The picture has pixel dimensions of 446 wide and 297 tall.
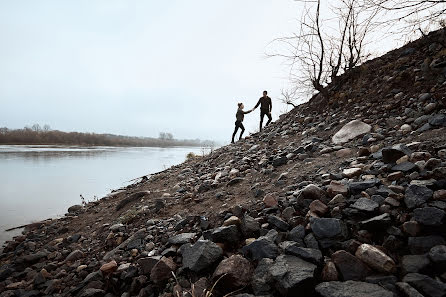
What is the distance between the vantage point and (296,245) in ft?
5.67

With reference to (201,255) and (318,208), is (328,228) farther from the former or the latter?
(201,255)

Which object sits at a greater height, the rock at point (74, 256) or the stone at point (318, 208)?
the stone at point (318, 208)

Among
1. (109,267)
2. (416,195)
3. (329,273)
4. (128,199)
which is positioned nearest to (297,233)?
(329,273)

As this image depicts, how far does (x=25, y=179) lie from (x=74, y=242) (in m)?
8.97

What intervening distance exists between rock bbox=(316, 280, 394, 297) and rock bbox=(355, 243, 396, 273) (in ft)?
0.47

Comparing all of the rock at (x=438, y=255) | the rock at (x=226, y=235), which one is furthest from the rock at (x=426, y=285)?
the rock at (x=226, y=235)

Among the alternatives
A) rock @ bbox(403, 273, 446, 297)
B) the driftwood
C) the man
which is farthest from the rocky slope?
the man

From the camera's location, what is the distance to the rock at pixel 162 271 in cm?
197

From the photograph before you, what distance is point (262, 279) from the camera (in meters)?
1.57

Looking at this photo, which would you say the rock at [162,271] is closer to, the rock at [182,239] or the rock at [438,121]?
the rock at [182,239]

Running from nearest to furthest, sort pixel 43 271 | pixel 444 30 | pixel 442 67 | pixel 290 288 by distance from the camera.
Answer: pixel 290 288
pixel 43 271
pixel 442 67
pixel 444 30

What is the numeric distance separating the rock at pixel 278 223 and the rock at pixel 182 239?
794 millimetres

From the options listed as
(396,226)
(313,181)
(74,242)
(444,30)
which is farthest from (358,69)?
(74,242)

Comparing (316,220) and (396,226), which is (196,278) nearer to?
(316,220)
